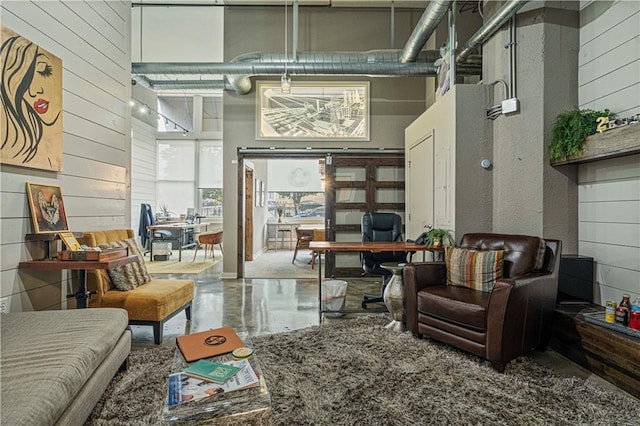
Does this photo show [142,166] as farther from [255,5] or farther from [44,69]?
[44,69]

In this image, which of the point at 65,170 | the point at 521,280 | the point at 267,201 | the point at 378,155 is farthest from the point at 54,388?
the point at 267,201

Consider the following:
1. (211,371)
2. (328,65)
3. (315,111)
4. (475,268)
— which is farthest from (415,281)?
(315,111)

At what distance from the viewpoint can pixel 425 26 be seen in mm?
3713

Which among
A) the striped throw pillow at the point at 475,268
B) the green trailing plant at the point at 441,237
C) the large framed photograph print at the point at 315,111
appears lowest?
the striped throw pillow at the point at 475,268

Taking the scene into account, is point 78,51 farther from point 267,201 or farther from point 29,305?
point 267,201

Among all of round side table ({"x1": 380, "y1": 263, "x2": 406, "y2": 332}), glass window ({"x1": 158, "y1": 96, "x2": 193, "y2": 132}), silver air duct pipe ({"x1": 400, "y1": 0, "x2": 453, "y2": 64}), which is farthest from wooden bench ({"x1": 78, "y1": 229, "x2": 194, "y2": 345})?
glass window ({"x1": 158, "y1": 96, "x2": 193, "y2": 132})

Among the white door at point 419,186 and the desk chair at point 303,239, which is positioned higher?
the white door at point 419,186

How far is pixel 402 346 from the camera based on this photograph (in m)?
2.80

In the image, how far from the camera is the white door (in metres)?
4.49

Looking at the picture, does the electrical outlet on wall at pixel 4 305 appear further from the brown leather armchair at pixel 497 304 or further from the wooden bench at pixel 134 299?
the brown leather armchair at pixel 497 304

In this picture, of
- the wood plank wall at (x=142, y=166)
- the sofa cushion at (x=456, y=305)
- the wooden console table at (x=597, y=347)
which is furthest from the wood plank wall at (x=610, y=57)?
the wood plank wall at (x=142, y=166)

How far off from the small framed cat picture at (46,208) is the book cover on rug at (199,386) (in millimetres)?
1850

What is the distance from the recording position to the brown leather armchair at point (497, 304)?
239cm

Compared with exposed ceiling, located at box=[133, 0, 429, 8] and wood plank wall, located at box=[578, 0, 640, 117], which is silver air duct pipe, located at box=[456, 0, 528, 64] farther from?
exposed ceiling, located at box=[133, 0, 429, 8]
